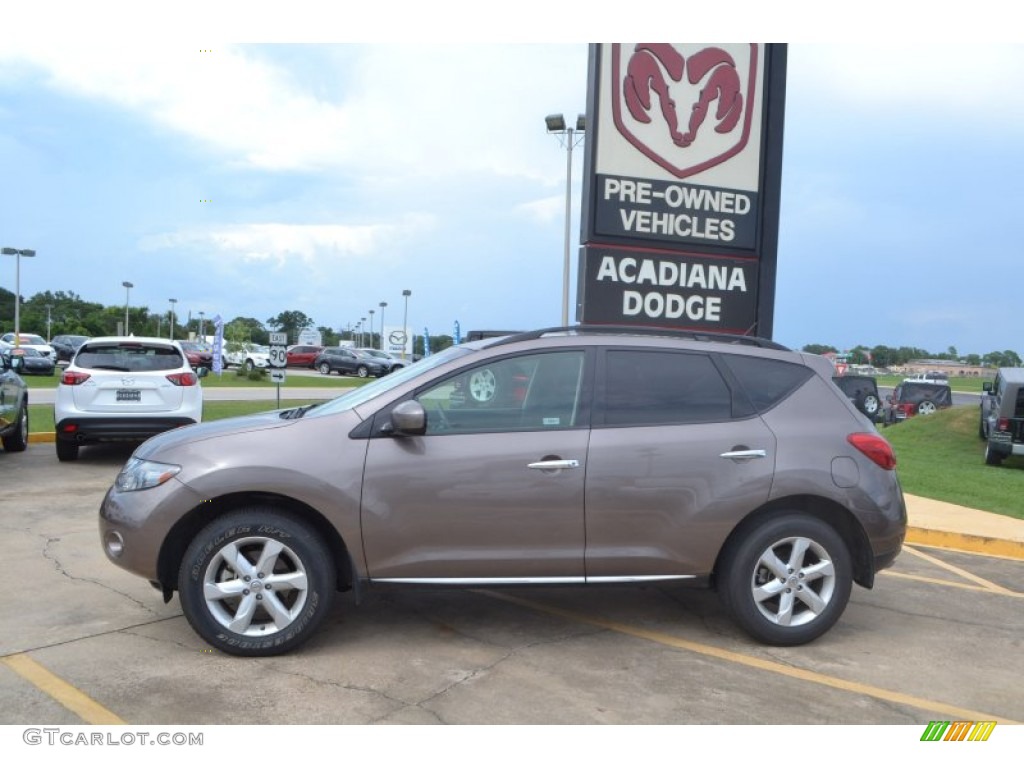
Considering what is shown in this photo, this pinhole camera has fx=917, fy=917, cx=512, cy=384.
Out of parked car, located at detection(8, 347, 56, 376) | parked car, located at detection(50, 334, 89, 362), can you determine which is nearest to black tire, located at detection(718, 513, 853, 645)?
parked car, located at detection(8, 347, 56, 376)

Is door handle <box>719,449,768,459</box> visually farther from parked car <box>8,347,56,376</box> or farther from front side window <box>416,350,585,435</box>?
parked car <box>8,347,56,376</box>

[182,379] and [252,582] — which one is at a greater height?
[182,379]

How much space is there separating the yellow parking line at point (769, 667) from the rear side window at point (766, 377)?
1346 mm

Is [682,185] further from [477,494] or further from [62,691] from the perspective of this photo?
[62,691]

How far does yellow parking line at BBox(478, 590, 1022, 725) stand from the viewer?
4234mm

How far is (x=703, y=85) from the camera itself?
399 inches

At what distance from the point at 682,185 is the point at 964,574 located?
4.94m

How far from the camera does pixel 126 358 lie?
11148mm

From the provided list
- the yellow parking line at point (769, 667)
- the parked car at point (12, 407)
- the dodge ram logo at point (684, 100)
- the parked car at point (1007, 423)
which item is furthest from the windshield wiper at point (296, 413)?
the parked car at point (1007, 423)

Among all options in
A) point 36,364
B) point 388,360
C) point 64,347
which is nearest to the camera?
point 36,364

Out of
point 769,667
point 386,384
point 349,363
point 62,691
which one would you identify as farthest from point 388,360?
point 62,691

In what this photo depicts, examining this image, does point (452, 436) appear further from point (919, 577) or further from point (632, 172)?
point (632, 172)

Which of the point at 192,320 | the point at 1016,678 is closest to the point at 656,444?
the point at 1016,678

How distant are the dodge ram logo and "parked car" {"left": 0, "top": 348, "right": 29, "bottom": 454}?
26.5ft
